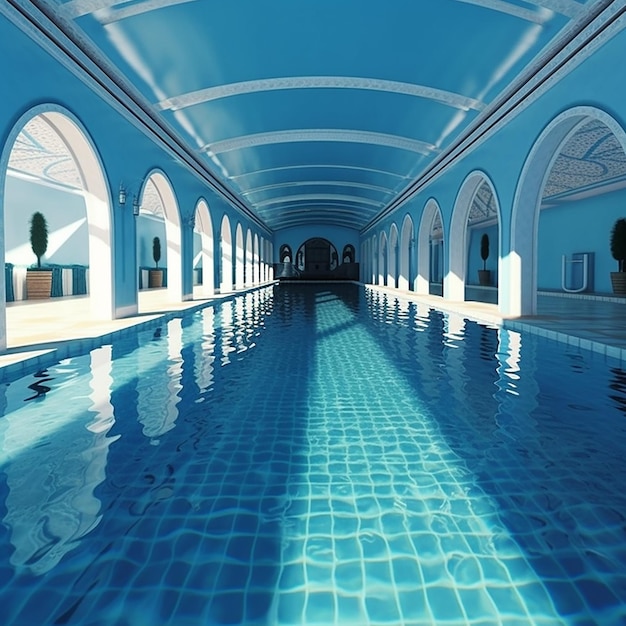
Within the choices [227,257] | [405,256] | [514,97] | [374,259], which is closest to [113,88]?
[514,97]

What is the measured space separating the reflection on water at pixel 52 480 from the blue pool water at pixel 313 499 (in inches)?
0.4

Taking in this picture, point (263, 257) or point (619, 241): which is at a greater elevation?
point (263, 257)

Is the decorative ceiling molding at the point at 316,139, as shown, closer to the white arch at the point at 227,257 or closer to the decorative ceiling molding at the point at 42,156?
the decorative ceiling molding at the point at 42,156

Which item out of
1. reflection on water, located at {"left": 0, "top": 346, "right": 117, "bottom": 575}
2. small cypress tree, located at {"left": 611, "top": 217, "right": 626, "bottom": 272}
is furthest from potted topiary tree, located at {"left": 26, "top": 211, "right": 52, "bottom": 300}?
small cypress tree, located at {"left": 611, "top": 217, "right": 626, "bottom": 272}

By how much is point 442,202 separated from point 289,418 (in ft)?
37.5

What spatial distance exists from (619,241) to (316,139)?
1007 centimetres

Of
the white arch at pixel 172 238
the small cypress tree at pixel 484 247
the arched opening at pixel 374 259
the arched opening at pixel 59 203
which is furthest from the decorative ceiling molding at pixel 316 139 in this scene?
the arched opening at pixel 374 259

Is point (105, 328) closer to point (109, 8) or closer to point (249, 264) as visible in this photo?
point (109, 8)

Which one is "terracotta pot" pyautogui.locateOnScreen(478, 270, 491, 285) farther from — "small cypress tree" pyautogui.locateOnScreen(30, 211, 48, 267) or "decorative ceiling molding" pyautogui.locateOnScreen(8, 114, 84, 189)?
"small cypress tree" pyautogui.locateOnScreen(30, 211, 48, 267)

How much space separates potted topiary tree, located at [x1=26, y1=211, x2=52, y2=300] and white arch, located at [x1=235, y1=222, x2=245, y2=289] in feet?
26.9

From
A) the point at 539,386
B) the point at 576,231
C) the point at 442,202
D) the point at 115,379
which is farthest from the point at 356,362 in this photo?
the point at 576,231

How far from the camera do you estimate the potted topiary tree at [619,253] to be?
1475 centimetres

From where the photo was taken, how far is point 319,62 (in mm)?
7238

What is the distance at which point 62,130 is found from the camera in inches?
279
